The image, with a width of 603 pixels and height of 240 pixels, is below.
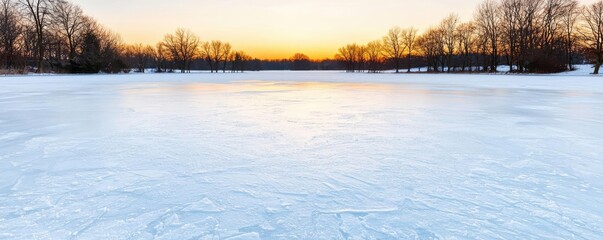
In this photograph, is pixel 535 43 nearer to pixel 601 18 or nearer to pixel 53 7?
pixel 601 18

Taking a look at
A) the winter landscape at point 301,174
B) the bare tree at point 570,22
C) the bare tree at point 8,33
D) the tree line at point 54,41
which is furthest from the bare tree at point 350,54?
the winter landscape at point 301,174

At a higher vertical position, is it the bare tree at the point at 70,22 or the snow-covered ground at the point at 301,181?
the bare tree at the point at 70,22

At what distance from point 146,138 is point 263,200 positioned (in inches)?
104

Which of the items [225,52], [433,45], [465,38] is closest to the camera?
[465,38]

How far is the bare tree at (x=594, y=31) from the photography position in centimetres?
3331

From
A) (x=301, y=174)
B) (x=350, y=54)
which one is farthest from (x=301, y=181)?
(x=350, y=54)

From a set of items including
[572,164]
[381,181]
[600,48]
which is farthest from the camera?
[600,48]

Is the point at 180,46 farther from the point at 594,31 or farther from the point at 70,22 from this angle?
the point at 594,31

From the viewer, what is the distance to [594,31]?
35.9 m

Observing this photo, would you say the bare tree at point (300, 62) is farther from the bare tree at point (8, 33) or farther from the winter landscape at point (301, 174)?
the winter landscape at point (301, 174)

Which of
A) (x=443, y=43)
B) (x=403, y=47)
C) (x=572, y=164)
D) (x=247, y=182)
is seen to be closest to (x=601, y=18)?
(x=443, y=43)

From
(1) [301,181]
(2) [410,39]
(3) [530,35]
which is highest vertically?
(2) [410,39]

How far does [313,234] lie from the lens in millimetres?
1857

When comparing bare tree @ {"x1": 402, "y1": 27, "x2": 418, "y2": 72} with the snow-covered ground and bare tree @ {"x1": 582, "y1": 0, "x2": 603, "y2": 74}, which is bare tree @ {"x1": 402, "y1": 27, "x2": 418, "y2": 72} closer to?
bare tree @ {"x1": 582, "y1": 0, "x2": 603, "y2": 74}
